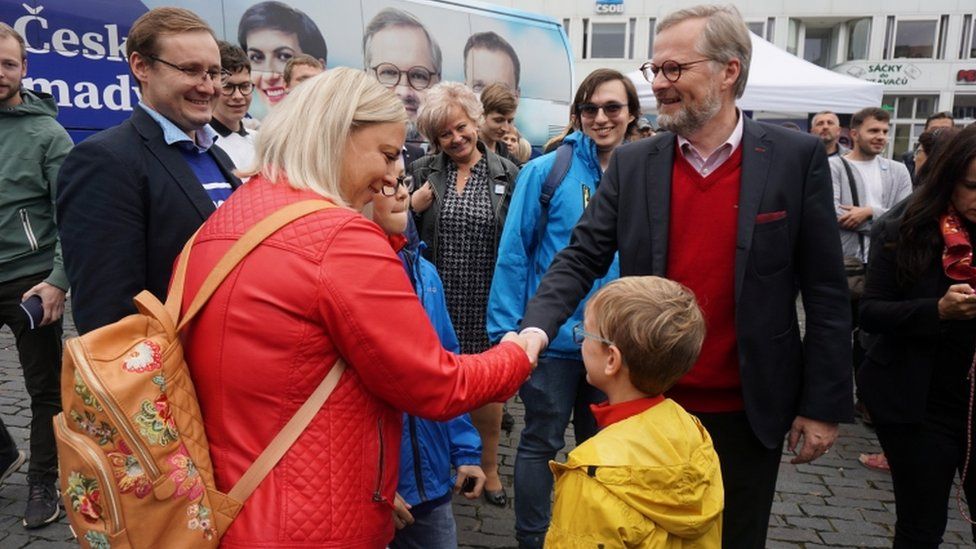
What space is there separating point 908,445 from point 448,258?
2.45 meters

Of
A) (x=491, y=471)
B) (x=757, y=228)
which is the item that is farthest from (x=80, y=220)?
(x=491, y=471)

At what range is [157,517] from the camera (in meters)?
1.42

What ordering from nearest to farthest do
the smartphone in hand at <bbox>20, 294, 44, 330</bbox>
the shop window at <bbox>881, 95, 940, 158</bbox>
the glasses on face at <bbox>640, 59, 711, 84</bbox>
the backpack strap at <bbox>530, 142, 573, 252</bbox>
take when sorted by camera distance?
the glasses on face at <bbox>640, 59, 711, 84</bbox> < the smartphone in hand at <bbox>20, 294, 44, 330</bbox> < the backpack strap at <bbox>530, 142, 573, 252</bbox> < the shop window at <bbox>881, 95, 940, 158</bbox>

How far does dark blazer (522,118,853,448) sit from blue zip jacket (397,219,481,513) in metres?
0.31

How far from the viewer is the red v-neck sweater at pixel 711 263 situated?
2.34 metres

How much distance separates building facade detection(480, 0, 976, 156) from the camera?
32.6 metres

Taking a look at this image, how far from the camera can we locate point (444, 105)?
13.7ft

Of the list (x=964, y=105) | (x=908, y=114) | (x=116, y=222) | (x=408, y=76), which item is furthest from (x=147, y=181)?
(x=964, y=105)

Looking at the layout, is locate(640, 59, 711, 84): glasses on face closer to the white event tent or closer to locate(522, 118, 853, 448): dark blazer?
locate(522, 118, 853, 448): dark blazer

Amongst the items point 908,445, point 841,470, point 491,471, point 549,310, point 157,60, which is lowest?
point 841,470

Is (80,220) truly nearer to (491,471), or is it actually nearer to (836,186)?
(491,471)

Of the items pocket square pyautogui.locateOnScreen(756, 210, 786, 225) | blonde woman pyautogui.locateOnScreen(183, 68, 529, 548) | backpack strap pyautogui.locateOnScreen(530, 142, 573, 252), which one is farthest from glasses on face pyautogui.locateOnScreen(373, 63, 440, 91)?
blonde woman pyautogui.locateOnScreen(183, 68, 529, 548)

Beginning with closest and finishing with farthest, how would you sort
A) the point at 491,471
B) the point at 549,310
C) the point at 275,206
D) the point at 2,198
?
the point at 275,206, the point at 549,310, the point at 2,198, the point at 491,471

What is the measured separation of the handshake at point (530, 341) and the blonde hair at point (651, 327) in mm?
193
